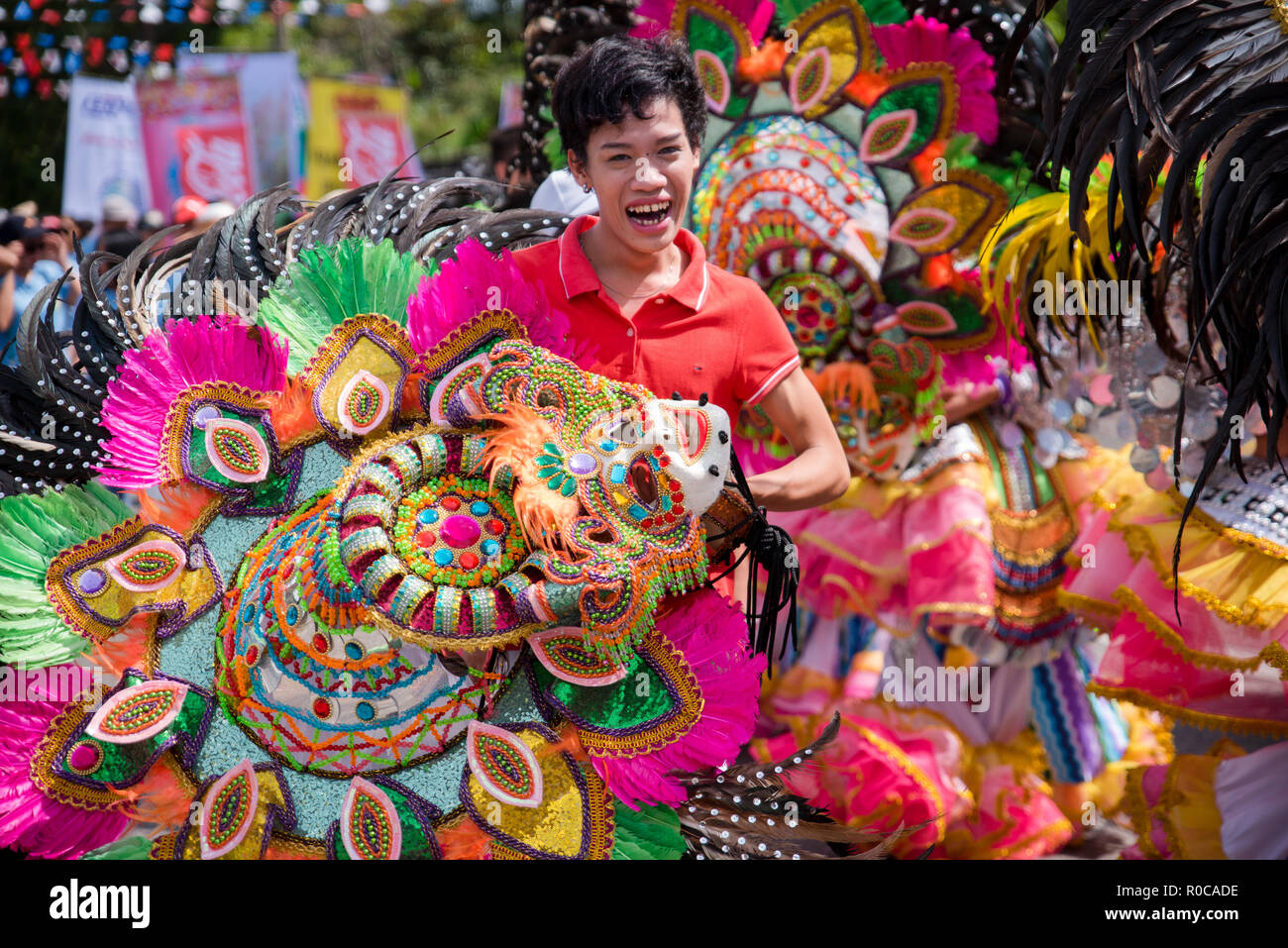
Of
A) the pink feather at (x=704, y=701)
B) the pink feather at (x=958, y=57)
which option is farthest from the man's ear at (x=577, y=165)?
the pink feather at (x=958, y=57)

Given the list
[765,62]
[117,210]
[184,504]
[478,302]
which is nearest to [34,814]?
[184,504]

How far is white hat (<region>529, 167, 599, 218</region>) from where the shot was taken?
345 centimetres

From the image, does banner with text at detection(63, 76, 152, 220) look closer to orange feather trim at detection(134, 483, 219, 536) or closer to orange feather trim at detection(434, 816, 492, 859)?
orange feather trim at detection(134, 483, 219, 536)

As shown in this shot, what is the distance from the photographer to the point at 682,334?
2.37 m

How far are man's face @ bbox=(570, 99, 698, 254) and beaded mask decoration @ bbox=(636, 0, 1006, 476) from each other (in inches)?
45.8

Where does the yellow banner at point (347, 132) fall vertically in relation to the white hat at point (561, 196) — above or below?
below

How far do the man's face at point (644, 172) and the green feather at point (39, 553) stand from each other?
39.1 inches

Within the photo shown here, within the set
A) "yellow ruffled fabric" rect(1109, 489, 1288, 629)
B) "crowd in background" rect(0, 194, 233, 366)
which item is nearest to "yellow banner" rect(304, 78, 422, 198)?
"crowd in background" rect(0, 194, 233, 366)

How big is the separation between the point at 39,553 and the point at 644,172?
120 cm

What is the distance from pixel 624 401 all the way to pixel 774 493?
33 centimetres

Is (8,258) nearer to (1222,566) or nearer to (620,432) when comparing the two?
(620,432)

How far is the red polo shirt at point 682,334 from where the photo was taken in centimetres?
235

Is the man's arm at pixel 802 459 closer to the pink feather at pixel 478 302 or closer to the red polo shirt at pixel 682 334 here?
the red polo shirt at pixel 682 334

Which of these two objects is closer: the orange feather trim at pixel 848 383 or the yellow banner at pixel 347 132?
the orange feather trim at pixel 848 383
